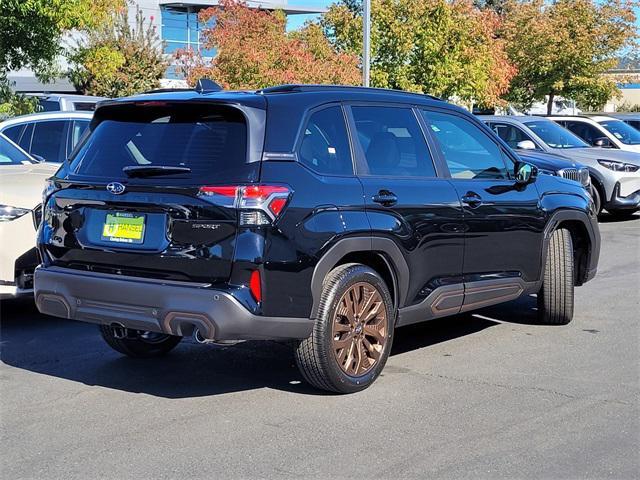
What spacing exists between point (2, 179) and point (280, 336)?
3.63m

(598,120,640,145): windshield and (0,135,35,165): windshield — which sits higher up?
(598,120,640,145): windshield

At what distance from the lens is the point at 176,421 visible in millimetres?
5172

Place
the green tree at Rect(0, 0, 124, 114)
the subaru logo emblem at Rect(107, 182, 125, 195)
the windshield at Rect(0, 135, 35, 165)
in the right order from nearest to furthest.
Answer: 1. the subaru logo emblem at Rect(107, 182, 125, 195)
2. the windshield at Rect(0, 135, 35, 165)
3. the green tree at Rect(0, 0, 124, 114)

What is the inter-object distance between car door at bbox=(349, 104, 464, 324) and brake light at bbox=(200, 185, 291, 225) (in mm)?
808

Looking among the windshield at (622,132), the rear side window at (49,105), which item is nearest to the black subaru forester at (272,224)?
the windshield at (622,132)

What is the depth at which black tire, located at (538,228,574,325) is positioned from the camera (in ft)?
24.5

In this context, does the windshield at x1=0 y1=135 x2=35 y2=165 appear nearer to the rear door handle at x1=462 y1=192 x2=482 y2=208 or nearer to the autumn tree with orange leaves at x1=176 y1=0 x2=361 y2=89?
the rear door handle at x1=462 y1=192 x2=482 y2=208

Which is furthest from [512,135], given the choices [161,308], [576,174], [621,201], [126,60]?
[126,60]

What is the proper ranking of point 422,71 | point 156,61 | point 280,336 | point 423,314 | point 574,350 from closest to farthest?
point 280,336 → point 423,314 → point 574,350 → point 422,71 → point 156,61

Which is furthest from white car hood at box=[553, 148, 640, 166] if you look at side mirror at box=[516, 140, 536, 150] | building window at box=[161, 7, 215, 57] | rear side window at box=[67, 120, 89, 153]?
building window at box=[161, 7, 215, 57]

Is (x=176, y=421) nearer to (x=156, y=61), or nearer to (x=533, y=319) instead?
(x=533, y=319)

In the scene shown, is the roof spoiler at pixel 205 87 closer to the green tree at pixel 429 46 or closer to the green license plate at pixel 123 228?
the green license plate at pixel 123 228

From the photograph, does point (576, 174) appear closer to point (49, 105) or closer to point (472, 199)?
point (472, 199)

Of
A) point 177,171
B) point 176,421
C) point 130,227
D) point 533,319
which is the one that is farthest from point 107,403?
point 533,319
